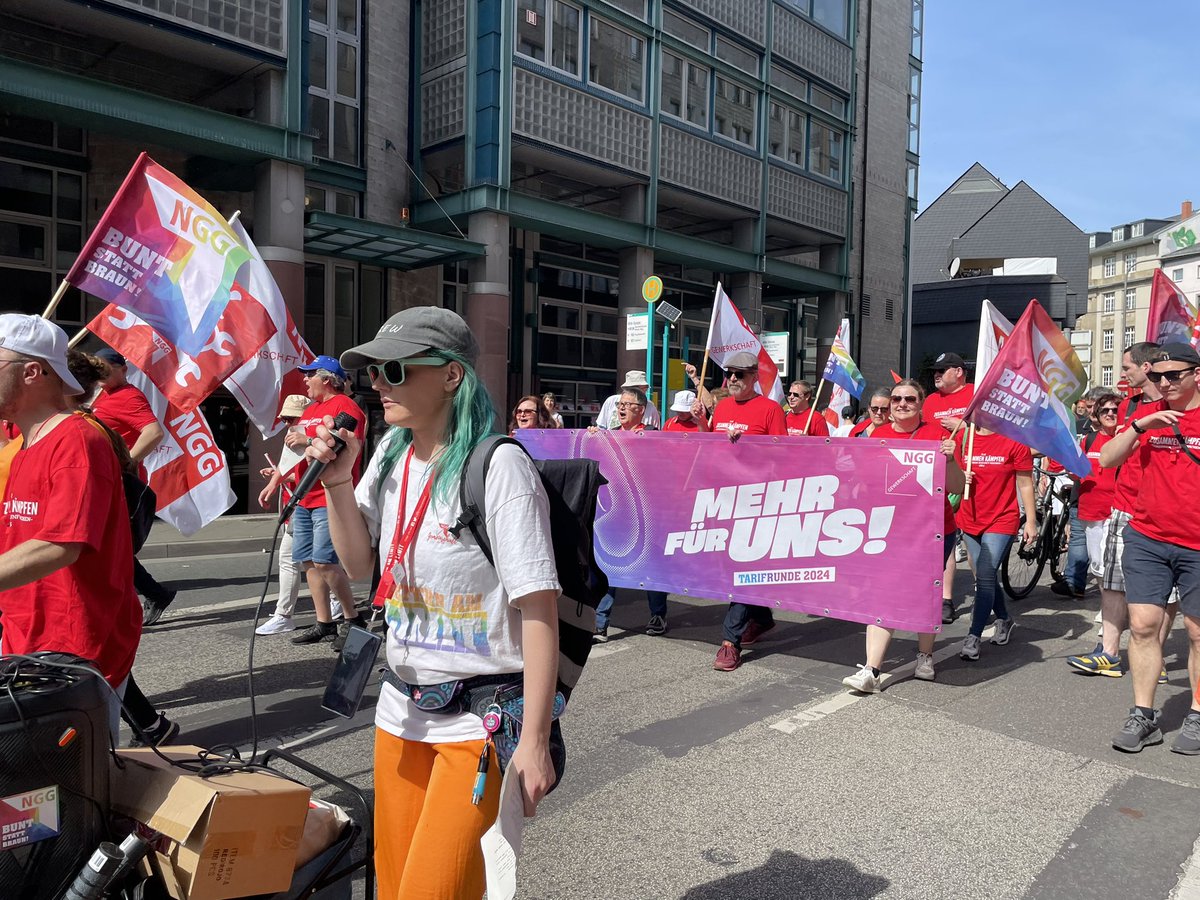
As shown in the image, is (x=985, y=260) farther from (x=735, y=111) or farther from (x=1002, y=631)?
(x=1002, y=631)

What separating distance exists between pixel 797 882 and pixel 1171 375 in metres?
3.34

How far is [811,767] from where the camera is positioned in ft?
14.6

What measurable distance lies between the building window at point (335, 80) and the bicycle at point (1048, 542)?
14111mm

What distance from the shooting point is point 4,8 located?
13.8m

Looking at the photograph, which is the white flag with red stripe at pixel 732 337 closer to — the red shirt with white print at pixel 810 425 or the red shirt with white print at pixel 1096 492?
the red shirt with white print at pixel 810 425

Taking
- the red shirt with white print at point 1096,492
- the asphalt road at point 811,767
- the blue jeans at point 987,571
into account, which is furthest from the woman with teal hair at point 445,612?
the red shirt with white print at point 1096,492

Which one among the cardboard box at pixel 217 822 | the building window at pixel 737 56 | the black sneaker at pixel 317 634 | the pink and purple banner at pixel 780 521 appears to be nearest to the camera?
the cardboard box at pixel 217 822

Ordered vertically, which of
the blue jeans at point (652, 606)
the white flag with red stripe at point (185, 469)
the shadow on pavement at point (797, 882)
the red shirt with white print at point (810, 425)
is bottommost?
the shadow on pavement at point (797, 882)

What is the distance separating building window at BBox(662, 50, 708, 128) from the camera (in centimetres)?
2156

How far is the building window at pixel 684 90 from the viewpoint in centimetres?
2156

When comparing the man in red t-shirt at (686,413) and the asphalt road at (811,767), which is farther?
the man in red t-shirt at (686,413)

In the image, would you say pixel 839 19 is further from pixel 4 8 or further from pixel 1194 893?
pixel 1194 893

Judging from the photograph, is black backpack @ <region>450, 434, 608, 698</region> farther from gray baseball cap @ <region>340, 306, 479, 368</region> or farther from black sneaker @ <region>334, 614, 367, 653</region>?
black sneaker @ <region>334, 614, 367, 653</region>

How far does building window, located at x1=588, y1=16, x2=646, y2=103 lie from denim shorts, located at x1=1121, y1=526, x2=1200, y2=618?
57.0 feet
